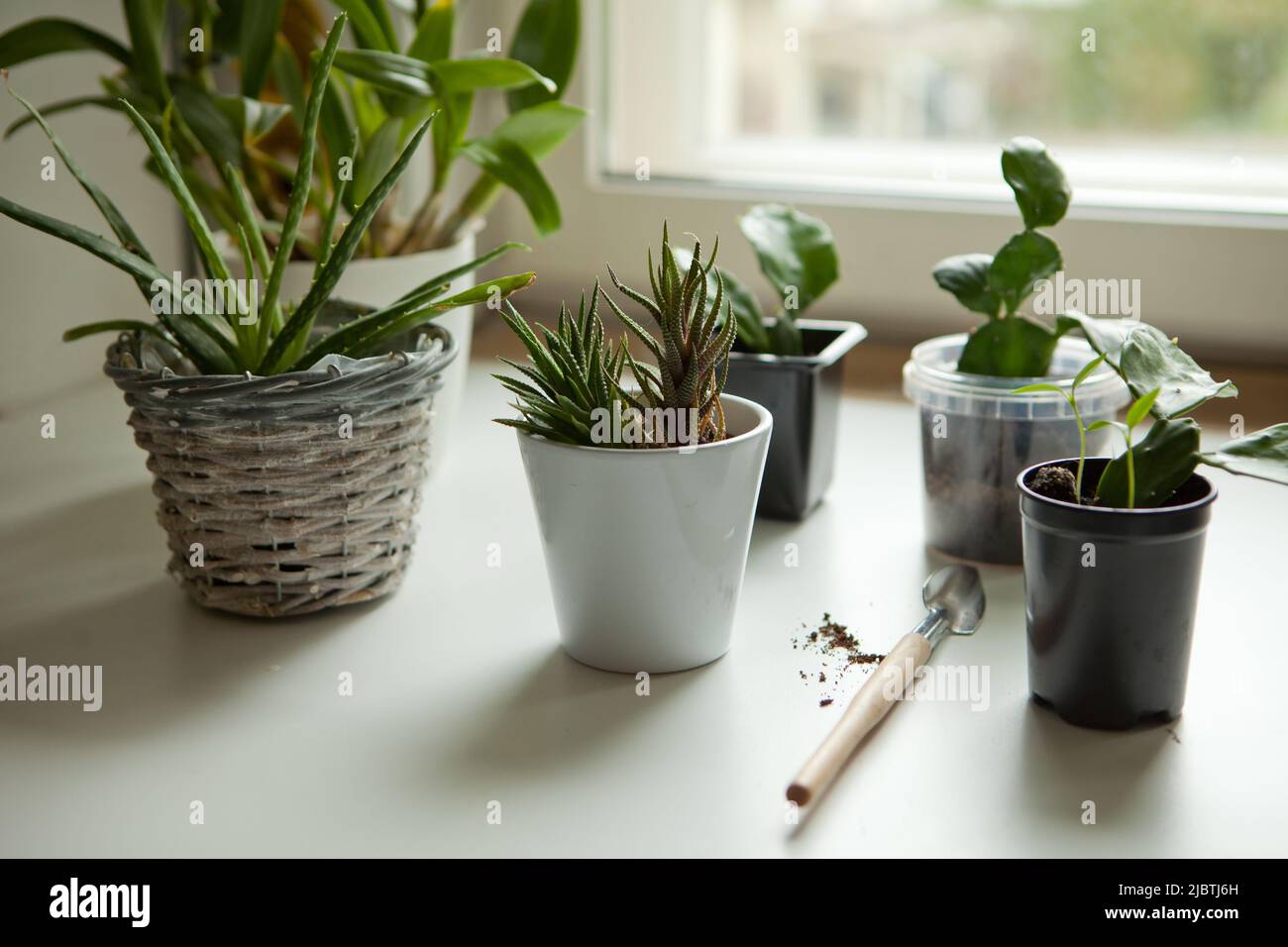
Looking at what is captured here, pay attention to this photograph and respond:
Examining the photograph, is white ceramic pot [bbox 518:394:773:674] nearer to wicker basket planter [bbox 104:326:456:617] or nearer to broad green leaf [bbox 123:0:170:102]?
wicker basket planter [bbox 104:326:456:617]

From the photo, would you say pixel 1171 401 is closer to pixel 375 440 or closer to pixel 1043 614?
pixel 1043 614

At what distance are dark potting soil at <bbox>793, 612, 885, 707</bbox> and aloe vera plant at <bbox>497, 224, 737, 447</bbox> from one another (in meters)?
0.13

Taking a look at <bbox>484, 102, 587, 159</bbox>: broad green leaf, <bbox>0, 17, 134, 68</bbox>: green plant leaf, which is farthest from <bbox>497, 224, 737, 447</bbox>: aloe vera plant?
<bbox>0, 17, 134, 68</bbox>: green plant leaf

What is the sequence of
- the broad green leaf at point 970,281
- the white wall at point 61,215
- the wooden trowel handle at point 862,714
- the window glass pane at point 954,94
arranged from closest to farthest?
the wooden trowel handle at point 862,714 → the broad green leaf at point 970,281 → the white wall at point 61,215 → the window glass pane at point 954,94

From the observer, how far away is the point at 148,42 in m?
0.76

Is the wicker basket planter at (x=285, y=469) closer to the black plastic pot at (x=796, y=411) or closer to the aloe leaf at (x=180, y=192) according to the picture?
→ the aloe leaf at (x=180, y=192)

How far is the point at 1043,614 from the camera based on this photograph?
1.85 feet

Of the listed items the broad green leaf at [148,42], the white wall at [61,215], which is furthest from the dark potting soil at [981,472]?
the white wall at [61,215]

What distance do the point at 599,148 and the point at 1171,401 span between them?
79 centimetres

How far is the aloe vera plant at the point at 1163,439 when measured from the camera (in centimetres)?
53

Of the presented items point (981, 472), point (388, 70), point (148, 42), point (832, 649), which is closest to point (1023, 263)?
point (981, 472)

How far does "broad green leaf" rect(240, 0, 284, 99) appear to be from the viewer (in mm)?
756

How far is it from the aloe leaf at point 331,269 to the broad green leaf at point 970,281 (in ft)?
0.95

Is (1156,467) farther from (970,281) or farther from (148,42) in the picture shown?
(148,42)
